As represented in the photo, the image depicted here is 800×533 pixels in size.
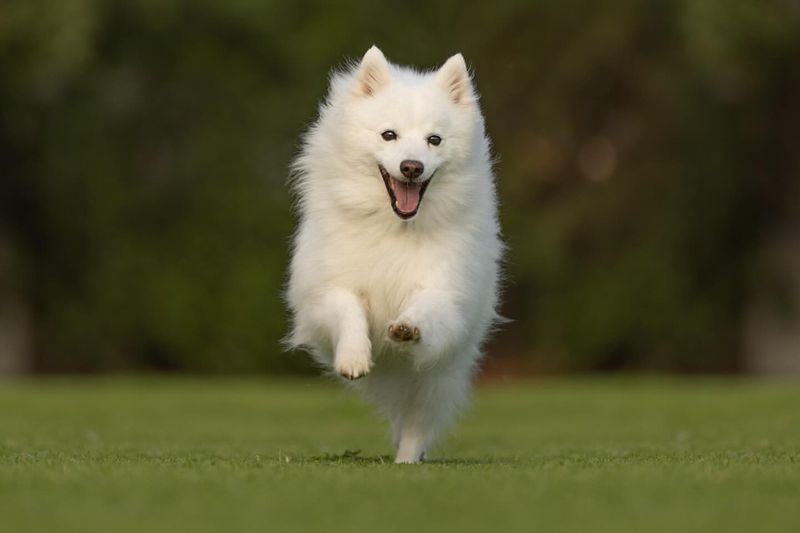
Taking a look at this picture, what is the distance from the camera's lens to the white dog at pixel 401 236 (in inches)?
356

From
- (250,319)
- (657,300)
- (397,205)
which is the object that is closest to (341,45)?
(250,319)

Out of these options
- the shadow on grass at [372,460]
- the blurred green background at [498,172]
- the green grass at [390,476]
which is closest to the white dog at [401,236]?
the shadow on grass at [372,460]

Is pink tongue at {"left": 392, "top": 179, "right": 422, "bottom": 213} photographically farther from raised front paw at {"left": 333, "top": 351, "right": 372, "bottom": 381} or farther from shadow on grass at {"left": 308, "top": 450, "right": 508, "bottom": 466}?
shadow on grass at {"left": 308, "top": 450, "right": 508, "bottom": 466}

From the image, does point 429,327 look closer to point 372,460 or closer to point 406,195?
point 406,195

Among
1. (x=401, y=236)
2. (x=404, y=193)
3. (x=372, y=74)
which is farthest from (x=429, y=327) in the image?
(x=372, y=74)

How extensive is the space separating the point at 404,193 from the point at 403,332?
105 centimetres

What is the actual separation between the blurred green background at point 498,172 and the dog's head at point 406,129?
1580cm

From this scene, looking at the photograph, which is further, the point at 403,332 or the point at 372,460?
the point at 372,460

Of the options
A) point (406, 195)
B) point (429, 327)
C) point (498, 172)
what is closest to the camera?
point (429, 327)

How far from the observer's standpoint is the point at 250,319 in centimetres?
2609

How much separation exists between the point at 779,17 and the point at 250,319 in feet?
29.4

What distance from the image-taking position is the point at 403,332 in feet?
27.5

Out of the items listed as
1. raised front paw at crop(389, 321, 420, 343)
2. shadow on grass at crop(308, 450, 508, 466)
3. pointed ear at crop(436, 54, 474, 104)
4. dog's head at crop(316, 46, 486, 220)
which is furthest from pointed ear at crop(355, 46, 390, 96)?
shadow on grass at crop(308, 450, 508, 466)

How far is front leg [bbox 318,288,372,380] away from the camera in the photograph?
27.8 ft
